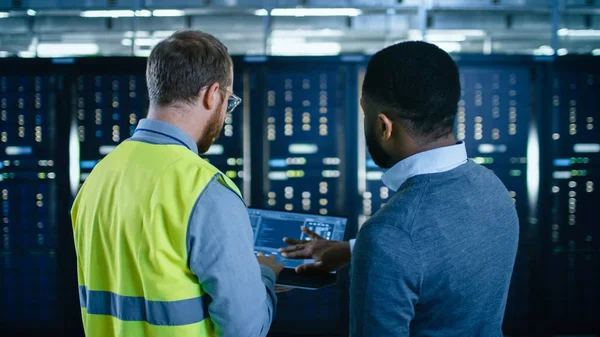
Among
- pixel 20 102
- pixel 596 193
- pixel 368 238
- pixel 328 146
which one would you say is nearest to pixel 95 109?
pixel 20 102

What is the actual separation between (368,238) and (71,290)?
2.60m

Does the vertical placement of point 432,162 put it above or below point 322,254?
above

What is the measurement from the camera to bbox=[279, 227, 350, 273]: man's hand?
4.19ft

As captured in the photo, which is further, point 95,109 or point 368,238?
point 95,109

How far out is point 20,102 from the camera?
9.16 feet

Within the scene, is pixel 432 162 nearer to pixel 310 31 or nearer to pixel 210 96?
pixel 210 96

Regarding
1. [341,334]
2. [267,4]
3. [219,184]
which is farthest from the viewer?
[267,4]

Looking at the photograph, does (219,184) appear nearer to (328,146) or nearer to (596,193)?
(328,146)

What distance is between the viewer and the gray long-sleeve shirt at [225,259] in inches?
34.7

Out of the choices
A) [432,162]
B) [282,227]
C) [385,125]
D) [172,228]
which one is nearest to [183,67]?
[172,228]

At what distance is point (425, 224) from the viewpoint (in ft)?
2.48

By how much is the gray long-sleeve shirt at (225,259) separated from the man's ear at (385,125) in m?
0.33

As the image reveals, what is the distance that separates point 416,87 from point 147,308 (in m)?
0.67

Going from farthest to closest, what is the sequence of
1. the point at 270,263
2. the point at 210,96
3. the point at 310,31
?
the point at 310,31 < the point at 270,263 < the point at 210,96
